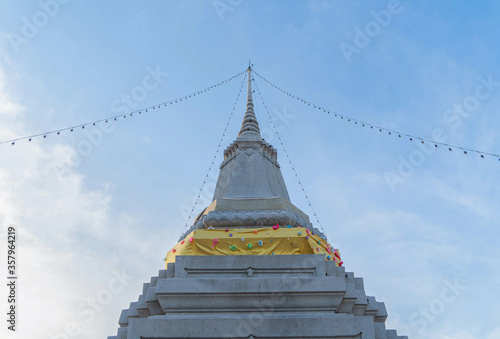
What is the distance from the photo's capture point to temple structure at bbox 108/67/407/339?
494 inches

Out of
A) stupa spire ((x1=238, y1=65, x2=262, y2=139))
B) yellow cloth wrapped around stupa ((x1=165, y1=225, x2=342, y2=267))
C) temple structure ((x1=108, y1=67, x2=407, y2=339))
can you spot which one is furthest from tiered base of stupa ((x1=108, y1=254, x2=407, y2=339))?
stupa spire ((x1=238, y1=65, x2=262, y2=139))

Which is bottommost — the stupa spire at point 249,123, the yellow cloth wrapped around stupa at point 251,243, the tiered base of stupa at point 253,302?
the tiered base of stupa at point 253,302

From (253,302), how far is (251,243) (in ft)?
7.25

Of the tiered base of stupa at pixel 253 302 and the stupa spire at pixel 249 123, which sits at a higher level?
the stupa spire at pixel 249 123

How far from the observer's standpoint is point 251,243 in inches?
591

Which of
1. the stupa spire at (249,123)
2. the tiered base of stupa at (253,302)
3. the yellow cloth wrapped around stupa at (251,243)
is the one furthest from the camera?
the stupa spire at (249,123)

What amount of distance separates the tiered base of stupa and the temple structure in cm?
3

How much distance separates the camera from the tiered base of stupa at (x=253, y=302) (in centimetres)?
1251

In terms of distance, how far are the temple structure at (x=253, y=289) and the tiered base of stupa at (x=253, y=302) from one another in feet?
0.09

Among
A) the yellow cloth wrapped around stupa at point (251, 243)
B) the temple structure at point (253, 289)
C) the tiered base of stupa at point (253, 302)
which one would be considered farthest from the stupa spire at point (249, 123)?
the tiered base of stupa at point (253, 302)

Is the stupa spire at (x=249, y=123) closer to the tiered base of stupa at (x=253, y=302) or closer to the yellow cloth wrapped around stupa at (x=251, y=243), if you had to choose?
the yellow cloth wrapped around stupa at (x=251, y=243)

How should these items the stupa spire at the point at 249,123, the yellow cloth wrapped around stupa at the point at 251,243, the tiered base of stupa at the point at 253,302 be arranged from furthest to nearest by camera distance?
the stupa spire at the point at 249,123 → the yellow cloth wrapped around stupa at the point at 251,243 → the tiered base of stupa at the point at 253,302

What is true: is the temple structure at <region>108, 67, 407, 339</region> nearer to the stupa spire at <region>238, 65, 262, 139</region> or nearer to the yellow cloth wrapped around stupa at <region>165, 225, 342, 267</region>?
the yellow cloth wrapped around stupa at <region>165, 225, 342, 267</region>

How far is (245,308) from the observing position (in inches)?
523
